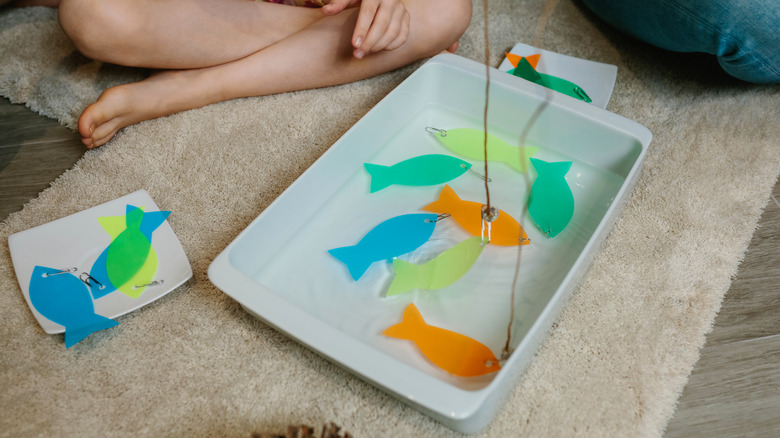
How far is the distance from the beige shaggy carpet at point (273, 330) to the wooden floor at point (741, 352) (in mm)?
16

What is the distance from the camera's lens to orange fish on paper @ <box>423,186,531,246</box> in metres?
0.64

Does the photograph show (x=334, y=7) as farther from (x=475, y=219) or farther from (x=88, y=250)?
(x=88, y=250)

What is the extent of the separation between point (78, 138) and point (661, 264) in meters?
0.78

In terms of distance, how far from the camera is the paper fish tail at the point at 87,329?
23.4 inches

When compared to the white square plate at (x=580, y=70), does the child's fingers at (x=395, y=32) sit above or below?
above

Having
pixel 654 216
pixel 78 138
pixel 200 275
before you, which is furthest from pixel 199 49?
pixel 654 216

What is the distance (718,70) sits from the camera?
881 mm

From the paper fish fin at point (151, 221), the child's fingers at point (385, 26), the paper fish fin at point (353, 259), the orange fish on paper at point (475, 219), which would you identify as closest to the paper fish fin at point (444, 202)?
the orange fish on paper at point (475, 219)

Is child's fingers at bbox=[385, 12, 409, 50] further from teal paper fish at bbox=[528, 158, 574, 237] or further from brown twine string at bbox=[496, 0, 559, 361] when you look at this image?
teal paper fish at bbox=[528, 158, 574, 237]

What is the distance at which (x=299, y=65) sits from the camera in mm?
838

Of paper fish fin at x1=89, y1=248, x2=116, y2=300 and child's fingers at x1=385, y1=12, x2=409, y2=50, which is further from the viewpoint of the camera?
child's fingers at x1=385, y1=12, x2=409, y2=50

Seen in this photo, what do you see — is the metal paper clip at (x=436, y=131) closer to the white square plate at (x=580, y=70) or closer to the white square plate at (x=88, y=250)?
the white square plate at (x=580, y=70)

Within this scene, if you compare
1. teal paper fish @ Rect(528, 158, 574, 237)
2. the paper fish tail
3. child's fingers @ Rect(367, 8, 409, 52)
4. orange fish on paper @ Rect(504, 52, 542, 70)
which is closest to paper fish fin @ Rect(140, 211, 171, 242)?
the paper fish tail

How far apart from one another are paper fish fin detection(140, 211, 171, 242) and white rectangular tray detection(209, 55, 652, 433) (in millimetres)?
169
